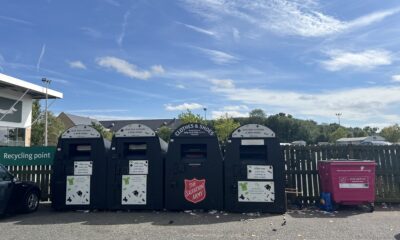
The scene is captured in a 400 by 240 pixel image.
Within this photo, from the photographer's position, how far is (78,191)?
8.42 metres

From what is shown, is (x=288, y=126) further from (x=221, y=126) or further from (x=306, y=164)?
(x=306, y=164)

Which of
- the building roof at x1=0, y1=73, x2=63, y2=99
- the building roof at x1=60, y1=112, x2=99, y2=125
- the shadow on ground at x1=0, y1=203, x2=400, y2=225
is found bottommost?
the shadow on ground at x1=0, y1=203, x2=400, y2=225


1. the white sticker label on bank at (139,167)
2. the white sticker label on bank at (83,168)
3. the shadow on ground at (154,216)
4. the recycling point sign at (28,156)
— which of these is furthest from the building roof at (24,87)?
the white sticker label on bank at (139,167)

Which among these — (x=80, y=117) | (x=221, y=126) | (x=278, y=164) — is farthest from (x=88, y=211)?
(x=80, y=117)

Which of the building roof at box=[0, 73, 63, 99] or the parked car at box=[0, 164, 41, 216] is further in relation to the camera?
the building roof at box=[0, 73, 63, 99]

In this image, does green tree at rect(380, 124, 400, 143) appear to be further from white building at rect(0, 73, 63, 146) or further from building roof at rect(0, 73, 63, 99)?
white building at rect(0, 73, 63, 146)

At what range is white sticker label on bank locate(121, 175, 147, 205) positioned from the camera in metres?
8.26

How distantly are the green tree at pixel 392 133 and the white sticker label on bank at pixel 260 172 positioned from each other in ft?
243

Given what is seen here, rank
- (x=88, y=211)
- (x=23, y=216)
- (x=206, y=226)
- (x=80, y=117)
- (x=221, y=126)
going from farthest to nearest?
(x=80, y=117)
(x=221, y=126)
(x=88, y=211)
(x=23, y=216)
(x=206, y=226)

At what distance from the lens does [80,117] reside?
263 ft

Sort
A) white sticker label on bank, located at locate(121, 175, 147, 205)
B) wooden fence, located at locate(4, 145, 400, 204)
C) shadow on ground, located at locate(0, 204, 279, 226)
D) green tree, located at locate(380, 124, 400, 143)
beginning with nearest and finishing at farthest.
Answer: shadow on ground, located at locate(0, 204, 279, 226) < white sticker label on bank, located at locate(121, 175, 147, 205) < wooden fence, located at locate(4, 145, 400, 204) < green tree, located at locate(380, 124, 400, 143)

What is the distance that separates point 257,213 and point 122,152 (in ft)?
11.5

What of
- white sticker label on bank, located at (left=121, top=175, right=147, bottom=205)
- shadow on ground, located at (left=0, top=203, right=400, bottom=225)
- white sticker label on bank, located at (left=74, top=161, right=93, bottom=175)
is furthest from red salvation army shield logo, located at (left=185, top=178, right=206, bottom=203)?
white sticker label on bank, located at (left=74, top=161, right=93, bottom=175)

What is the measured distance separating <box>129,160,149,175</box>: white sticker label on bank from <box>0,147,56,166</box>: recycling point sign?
10.1 ft
